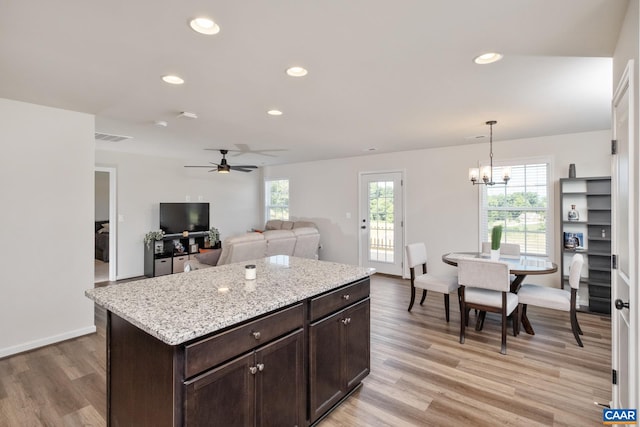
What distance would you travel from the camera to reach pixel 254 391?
5.24 feet

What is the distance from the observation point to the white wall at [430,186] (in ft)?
14.7

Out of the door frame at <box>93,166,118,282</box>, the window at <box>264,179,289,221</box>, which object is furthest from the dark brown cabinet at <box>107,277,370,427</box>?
the window at <box>264,179,289,221</box>

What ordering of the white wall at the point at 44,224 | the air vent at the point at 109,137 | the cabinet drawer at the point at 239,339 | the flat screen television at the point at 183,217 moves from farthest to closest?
the flat screen television at the point at 183,217, the air vent at the point at 109,137, the white wall at the point at 44,224, the cabinet drawer at the point at 239,339

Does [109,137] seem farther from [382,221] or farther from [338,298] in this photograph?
[382,221]

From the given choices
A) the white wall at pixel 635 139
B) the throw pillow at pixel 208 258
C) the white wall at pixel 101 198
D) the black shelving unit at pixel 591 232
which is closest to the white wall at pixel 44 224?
the throw pillow at pixel 208 258

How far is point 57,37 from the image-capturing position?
1898mm

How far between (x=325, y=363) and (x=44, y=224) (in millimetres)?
3191

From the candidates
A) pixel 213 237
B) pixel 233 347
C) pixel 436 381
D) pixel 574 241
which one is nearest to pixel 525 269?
pixel 436 381

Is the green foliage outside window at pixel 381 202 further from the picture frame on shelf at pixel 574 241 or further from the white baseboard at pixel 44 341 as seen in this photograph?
the white baseboard at pixel 44 341

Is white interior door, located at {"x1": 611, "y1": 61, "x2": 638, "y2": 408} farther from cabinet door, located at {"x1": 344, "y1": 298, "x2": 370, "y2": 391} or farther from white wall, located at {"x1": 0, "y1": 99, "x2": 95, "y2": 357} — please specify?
white wall, located at {"x1": 0, "y1": 99, "x2": 95, "y2": 357}

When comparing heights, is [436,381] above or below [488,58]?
below

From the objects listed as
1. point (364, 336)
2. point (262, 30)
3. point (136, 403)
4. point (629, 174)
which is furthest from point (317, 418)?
point (262, 30)

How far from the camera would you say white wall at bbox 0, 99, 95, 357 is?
9.84 feet

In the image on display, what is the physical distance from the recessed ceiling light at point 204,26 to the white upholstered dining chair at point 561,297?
3768 mm
